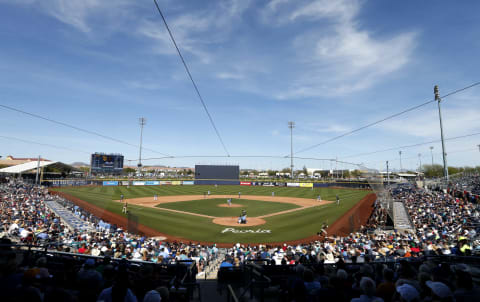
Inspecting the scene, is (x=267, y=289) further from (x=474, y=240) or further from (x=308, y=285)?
(x=474, y=240)

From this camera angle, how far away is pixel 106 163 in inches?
3036

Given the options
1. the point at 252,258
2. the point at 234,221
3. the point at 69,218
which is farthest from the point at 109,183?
the point at 252,258

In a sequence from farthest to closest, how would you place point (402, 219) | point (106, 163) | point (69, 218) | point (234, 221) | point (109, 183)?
point (106, 163) < point (109, 183) < point (234, 221) < point (69, 218) < point (402, 219)

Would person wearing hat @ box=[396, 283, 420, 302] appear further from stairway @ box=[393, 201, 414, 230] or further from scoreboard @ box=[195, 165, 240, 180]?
scoreboard @ box=[195, 165, 240, 180]

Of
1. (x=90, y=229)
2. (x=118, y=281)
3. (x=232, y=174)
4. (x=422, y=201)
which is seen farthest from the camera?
(x=232, y=174)

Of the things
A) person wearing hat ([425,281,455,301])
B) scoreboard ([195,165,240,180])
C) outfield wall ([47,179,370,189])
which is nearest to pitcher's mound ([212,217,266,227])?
person wearing hat ([425,281,455,301])

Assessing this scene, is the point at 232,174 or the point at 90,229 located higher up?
the point at 232,174

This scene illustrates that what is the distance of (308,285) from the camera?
4.16 metres

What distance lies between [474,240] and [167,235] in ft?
61.9

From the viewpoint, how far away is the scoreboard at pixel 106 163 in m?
74.9

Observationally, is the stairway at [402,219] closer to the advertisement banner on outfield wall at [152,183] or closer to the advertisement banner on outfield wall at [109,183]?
the advertisement banner on outfield wall at [152,183]

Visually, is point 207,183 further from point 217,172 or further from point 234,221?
point 234,221

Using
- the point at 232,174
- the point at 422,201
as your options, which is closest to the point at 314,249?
the point at 422,201

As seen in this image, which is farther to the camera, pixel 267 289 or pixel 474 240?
pixel 474 240
